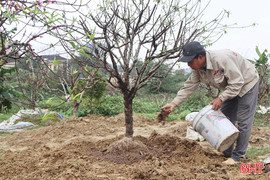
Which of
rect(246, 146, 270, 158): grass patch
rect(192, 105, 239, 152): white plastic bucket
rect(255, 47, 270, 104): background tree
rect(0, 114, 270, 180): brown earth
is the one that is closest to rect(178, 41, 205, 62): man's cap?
rect(192, 105, 239, 152): white plastic bucket

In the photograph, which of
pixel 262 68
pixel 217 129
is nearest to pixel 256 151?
pixel 217 129

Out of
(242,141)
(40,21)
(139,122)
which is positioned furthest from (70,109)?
(40,21)

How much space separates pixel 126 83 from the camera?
3354mm

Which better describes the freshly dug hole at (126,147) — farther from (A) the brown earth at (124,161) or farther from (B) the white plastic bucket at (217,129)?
(B) the white plastic bucket at (217,129)

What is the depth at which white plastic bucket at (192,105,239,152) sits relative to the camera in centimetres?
294

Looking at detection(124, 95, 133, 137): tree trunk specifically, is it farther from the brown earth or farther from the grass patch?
the grass patch

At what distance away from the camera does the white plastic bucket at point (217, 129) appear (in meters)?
2.94

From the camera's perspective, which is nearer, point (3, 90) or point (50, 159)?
point (50, 159)

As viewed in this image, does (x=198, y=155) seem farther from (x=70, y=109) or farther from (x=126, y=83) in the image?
(x=70, y=109)

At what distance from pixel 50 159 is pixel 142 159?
1134 millimetres

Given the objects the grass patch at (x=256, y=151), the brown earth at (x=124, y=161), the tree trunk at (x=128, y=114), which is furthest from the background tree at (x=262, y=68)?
the tree trunk at (x=128, y=114)

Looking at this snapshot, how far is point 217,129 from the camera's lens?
9.77 feet

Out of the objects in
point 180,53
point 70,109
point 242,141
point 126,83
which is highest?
point 180,53

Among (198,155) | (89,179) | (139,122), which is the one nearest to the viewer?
(89,179)
